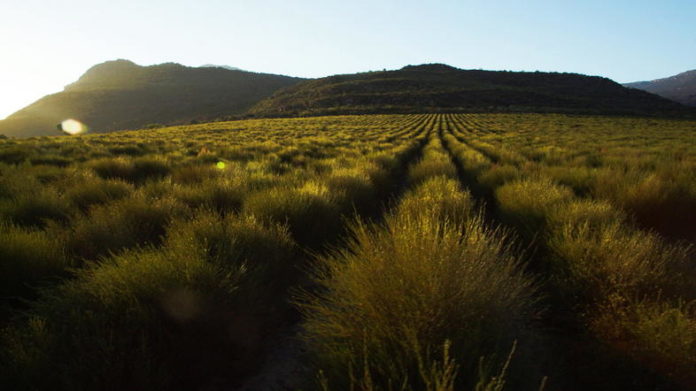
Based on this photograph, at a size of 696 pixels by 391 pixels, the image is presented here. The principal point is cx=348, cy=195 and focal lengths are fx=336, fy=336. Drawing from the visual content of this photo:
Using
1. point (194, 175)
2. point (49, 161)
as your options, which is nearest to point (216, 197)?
point (194, 175)

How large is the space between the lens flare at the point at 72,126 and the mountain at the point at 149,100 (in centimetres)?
142

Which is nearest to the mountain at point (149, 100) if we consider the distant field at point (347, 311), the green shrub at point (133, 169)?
the green shrub at point (133, 169)

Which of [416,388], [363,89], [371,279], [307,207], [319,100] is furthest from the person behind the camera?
[363,89]

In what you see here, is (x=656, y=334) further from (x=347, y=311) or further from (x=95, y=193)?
(x=95, y=193)

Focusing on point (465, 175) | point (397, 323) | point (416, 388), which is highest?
point (397, 323)

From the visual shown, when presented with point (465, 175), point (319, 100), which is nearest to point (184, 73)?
point (319, 100)

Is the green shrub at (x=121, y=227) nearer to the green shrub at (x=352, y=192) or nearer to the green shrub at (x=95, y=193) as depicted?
the green shrub at (x=95, y=193)

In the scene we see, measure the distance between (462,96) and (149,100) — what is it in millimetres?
81646

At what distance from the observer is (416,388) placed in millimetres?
1395

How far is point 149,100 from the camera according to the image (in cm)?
9206

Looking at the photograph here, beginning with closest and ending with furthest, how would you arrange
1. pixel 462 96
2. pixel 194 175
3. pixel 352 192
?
pixel 352 192 → pixel 194 175 → pixel 462 96

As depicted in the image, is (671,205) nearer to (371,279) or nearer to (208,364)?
(371,279)

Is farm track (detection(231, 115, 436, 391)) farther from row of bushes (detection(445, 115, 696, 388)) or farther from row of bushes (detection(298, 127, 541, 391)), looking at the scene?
row of bushes (detection(445, 115, 696, 388))

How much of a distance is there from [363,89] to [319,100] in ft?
47.9
